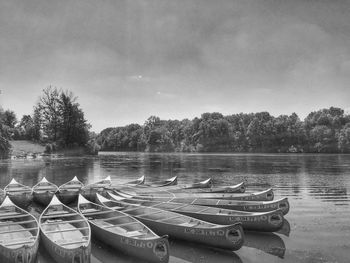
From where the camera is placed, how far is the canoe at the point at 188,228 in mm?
13664

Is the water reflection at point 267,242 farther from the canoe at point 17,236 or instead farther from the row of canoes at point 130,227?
the canoe at point 17,236

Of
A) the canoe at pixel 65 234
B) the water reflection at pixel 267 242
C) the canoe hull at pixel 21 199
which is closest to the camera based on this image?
the canoe at pixel 65 234

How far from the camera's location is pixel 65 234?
14898mm

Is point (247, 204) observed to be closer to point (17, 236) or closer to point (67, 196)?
point (17, 236)

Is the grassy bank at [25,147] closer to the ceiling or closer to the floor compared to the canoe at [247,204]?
closer to the ceiling

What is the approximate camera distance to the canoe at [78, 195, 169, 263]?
40.3ft

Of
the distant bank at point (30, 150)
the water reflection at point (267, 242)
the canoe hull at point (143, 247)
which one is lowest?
the water reflection at point (267, 242)

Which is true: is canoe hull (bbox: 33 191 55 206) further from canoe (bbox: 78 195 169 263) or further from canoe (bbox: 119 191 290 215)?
canoe (bbox: 119 191 290 215)

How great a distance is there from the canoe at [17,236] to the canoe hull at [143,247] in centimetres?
316

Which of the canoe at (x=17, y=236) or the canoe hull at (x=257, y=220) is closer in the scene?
the canoe at (x=17, y=236)

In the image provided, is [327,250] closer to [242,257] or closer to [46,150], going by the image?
[242,257]

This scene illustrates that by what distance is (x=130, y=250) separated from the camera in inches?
516

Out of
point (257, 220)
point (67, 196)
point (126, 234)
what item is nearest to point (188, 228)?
point (126, 234)

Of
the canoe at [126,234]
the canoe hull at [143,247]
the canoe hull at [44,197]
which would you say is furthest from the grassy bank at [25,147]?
the canoe hull at [143,247]
